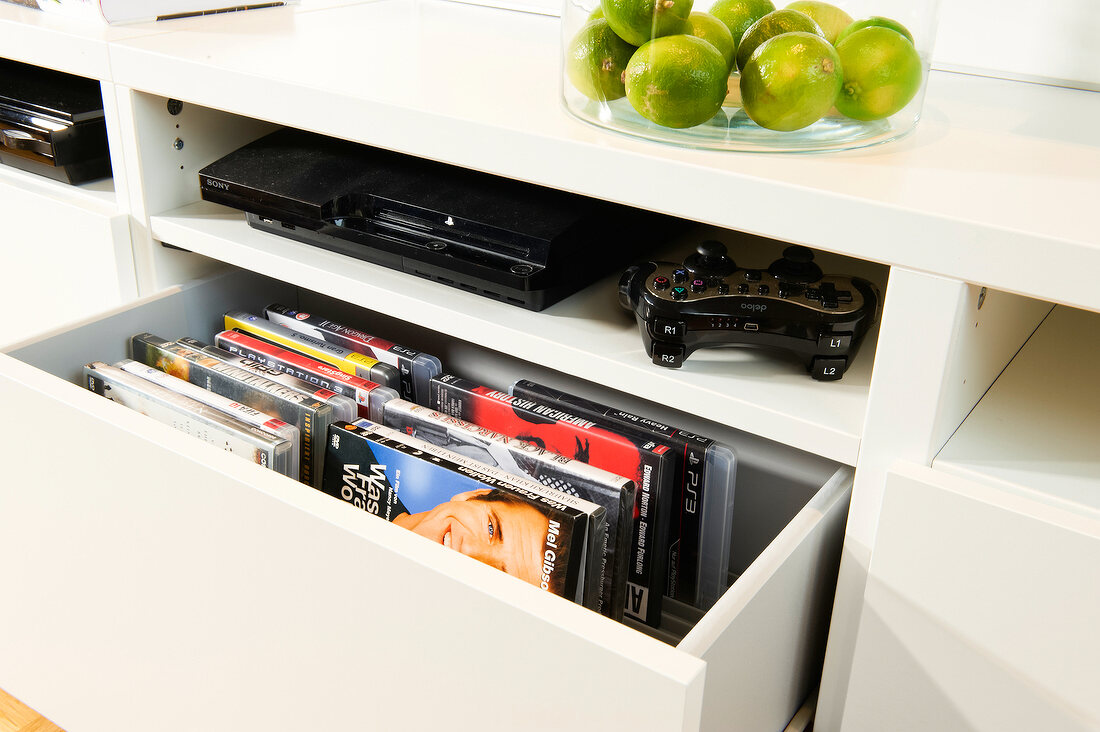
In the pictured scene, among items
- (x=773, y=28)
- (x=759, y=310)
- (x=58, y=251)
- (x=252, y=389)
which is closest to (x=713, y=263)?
(x=759, y=310)

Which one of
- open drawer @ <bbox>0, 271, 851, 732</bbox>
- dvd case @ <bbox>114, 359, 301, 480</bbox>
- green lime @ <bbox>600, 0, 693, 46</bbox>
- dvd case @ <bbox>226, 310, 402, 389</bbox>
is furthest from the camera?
dvd case @ <bbox>226, 310, 402, 389</bbox>

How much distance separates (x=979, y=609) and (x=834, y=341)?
0.18m

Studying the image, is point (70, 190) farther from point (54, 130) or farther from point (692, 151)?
point (692, 151)

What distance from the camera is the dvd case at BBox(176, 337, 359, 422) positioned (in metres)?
0.75

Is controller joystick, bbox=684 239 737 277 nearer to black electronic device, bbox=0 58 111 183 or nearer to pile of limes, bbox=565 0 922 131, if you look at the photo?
pile of limes, bbox=565 0 922 131

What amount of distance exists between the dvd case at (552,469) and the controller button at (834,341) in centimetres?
16

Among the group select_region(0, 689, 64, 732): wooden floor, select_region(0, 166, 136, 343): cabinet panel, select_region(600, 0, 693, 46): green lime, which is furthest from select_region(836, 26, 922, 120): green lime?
select_region(0, 689, 64, 732): wooden floor

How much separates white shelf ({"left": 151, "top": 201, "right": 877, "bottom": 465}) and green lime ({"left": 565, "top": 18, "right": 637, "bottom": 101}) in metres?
0.17

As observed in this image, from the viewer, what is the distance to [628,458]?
727 mm

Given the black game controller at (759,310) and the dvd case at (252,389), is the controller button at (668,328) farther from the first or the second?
the dvd case at (252,389)

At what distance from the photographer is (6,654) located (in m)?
0.85

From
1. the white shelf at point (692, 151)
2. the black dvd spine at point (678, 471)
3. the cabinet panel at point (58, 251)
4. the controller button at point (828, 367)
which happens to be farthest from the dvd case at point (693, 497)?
the cabinet panel at point (58, 251)

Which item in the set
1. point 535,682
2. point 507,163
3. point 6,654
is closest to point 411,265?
point 507,163

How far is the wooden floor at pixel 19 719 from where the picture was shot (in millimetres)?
857
